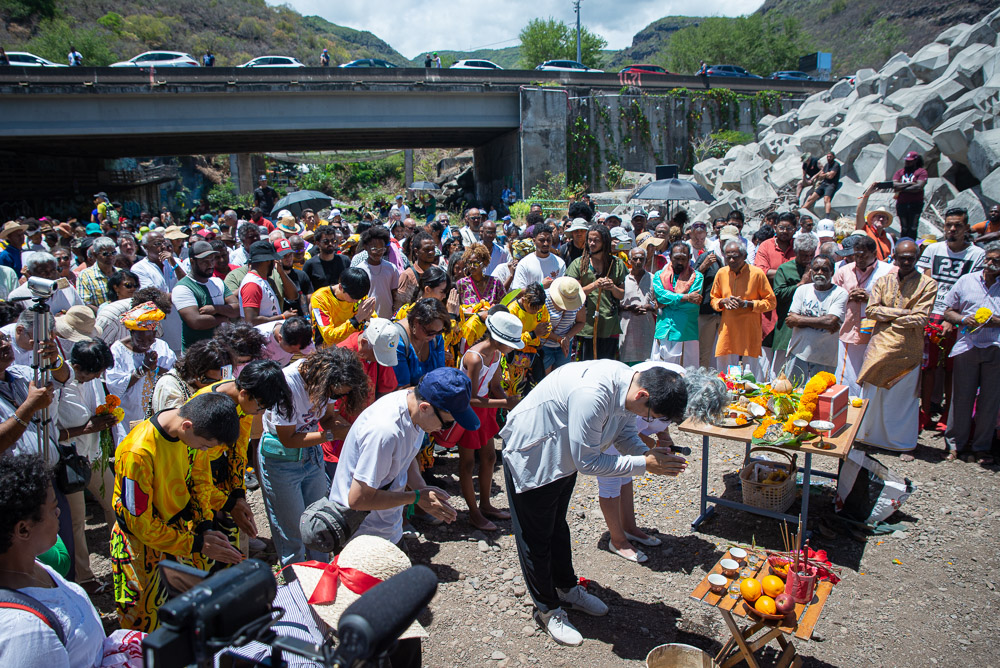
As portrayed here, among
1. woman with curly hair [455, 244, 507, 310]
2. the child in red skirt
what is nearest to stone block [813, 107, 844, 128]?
woman with curly hair [455, 244, 507, 310]

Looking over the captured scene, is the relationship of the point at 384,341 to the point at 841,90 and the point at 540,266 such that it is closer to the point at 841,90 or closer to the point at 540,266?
the point at 540,266

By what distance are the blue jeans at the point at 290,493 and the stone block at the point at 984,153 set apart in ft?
46.7

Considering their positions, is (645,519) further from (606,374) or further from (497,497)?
(606,374)

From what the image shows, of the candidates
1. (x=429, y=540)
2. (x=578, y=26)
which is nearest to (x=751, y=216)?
(x=429, y=540)

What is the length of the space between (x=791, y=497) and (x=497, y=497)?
2.40m

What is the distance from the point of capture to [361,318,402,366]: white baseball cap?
4301mm

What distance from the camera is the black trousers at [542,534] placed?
3.45 metres

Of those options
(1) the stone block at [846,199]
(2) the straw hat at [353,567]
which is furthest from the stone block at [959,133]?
(2) the straw hat at [353,567]

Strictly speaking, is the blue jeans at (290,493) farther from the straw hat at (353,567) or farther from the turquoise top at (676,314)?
the turquoise top at (676,314)

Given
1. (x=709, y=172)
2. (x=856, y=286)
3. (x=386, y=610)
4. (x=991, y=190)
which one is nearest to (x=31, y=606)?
(x=386, y=610)

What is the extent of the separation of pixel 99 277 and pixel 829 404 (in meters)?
7.27

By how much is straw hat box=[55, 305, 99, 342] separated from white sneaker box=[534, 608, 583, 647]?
12.4ft

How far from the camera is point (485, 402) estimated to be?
449cm

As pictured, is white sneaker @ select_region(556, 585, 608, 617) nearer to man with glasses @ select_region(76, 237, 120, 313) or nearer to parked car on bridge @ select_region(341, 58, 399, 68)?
man with glasses @ select_region(76, 237, 120, 313)
